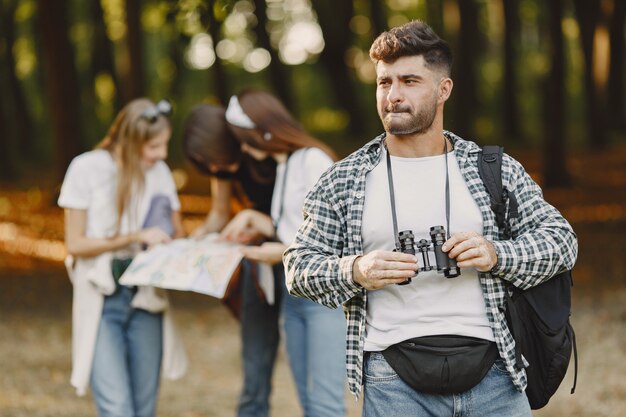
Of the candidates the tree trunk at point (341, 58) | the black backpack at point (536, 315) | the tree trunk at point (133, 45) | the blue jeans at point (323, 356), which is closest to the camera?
the black backpack at point (536, 315)

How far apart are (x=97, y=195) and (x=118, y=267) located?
42 cm

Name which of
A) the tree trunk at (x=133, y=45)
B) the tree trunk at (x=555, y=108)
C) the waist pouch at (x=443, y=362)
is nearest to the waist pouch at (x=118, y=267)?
the waist pouch at (x=443, y=362)

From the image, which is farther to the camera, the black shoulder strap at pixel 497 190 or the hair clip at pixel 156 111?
the hair clip at pixel 156 111

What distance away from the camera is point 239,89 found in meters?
22.0

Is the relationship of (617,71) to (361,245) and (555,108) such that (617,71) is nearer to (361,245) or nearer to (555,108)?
(555,108)

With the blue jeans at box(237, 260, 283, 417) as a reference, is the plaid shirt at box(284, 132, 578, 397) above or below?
above

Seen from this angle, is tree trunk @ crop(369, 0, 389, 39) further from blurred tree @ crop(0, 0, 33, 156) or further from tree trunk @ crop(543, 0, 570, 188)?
blurred tree @ crop(0, 0, 33, 156)

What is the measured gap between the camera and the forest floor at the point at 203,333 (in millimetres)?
8469

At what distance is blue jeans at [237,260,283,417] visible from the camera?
5.79m

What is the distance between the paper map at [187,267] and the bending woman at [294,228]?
133mm

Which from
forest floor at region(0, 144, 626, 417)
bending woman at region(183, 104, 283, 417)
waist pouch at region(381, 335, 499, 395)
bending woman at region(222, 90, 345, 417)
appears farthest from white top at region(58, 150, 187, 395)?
waist pouch at region(381, 335, 499, 395)

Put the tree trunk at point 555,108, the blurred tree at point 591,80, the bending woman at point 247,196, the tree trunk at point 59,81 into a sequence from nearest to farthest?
1. the bending woman at point 247,196
2. the tree trunk at point 59,81
3. the tree trunk at point 555,108
4. the blurred tree at point 591,80

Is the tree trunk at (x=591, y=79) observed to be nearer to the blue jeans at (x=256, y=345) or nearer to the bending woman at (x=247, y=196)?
the bending woman at (x=247, y=196)

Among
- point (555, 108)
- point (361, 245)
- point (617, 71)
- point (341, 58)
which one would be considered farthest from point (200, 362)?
point (617, 71)
